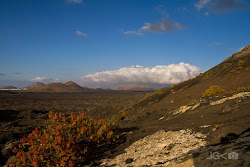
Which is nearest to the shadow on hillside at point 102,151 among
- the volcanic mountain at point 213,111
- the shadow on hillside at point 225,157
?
the volcanic mountain at point 213,111

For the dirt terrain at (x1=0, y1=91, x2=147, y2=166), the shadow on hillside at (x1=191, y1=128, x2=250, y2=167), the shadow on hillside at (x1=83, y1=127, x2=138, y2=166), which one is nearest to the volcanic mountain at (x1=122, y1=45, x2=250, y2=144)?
the shadow on hillside at (x1=83, y1=127, x2=138, y2=166)

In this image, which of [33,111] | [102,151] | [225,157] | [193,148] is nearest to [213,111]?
[193,148]

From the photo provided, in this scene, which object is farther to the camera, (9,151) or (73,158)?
Result: (9,151)

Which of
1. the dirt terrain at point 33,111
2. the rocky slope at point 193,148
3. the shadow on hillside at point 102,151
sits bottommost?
the dirt terrain at point 33,111

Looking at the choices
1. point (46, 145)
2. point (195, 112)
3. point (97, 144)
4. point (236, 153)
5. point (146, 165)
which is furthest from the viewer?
point (195, 112)

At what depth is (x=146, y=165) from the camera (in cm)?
545

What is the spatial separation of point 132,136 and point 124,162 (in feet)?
9.70

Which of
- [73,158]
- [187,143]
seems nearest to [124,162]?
[73,158]

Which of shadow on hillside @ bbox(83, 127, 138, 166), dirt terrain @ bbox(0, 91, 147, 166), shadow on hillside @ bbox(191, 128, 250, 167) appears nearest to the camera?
shadow on hillside @ bbox(191, 128, 250, 167)

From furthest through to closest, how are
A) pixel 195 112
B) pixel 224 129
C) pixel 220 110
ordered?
pixel 195 112
pixel 220 110
pixel 224 129

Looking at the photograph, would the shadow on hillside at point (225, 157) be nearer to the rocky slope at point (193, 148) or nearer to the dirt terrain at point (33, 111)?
the rocky slope at point (193, 148)

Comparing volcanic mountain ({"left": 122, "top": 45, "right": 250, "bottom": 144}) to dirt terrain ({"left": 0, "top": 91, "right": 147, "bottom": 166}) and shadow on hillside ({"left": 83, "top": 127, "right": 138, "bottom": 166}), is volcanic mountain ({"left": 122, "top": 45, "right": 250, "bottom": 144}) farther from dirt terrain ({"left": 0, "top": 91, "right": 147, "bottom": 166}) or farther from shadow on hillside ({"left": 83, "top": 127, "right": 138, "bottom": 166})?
dirt terrain ({"left": 0, "top": 91, "right": 147, "bottom": 166})

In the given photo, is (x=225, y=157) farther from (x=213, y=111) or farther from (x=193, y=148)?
(x=213, y=111)

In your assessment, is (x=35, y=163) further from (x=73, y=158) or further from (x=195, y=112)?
(x=195, y=112)
